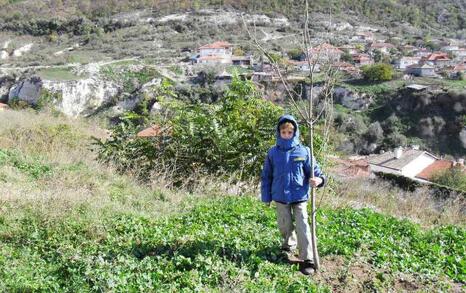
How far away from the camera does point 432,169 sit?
25469 millimetres

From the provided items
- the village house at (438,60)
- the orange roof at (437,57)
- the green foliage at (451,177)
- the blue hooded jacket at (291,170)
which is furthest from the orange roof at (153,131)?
the orange roof at (437,57)

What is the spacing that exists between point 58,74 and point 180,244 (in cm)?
4547

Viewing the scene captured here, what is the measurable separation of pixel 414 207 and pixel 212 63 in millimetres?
44986

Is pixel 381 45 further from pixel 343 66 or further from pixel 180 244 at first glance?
pixel 180 244

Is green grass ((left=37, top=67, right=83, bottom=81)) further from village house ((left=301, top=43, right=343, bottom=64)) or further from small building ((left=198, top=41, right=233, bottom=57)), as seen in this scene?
village house ((left=301, top=43, right=343, bottom=64))

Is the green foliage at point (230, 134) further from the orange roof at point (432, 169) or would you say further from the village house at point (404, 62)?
the village house at point (404, 62)

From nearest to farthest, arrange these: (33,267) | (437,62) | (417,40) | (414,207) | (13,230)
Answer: (33,267) → (13,230) → (414,207) → (437,62) → (417,40)

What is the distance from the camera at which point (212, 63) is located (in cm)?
5184

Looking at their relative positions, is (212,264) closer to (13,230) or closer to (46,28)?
(13,230)

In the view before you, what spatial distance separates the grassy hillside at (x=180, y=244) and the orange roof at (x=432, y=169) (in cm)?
1828

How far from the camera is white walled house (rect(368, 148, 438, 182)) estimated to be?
25.6 meters

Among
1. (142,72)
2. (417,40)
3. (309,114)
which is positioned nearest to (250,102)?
(309,114)

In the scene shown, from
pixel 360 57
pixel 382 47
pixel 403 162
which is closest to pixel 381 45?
pixel 382 47

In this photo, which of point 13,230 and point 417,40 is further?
point 417,40
